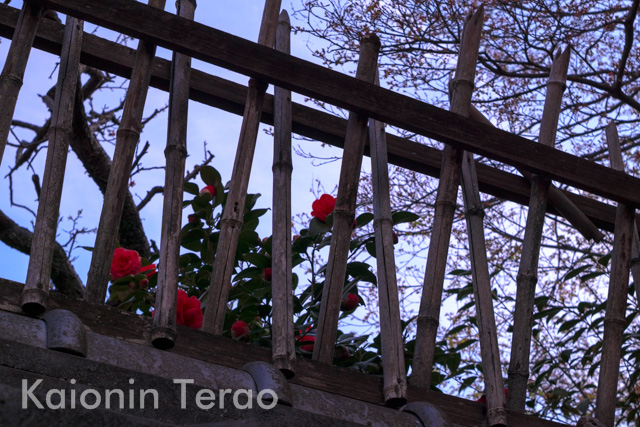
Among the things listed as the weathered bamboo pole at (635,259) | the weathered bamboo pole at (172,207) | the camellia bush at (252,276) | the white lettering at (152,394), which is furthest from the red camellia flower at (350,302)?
the white lettering at (152,394)

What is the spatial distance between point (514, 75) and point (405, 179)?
2.96 ft

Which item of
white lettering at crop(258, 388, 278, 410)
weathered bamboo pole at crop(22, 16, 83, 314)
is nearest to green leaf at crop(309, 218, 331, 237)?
weathered bamboo pole at crop(22, 16, 83, 314)

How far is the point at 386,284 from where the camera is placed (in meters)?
1.47

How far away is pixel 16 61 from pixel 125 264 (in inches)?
19.5

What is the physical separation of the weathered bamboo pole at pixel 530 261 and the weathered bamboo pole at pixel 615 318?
7.9 inches

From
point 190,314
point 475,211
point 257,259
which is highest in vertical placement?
→ point 475,211

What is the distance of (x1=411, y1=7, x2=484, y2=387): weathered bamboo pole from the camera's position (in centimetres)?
148

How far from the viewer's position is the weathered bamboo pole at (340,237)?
140 cm

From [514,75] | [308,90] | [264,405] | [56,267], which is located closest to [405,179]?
[514,75]

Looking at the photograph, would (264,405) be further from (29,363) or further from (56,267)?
(56,267)

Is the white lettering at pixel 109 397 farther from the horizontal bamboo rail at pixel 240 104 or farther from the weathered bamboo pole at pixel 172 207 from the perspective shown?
the horizontal bamboo rail at pixel 240 104

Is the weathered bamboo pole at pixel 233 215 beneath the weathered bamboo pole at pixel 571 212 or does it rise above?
beneath

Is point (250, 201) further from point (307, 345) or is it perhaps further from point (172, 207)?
point (172, 207)

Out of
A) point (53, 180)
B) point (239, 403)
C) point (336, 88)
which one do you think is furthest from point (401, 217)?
point (239, 403)
